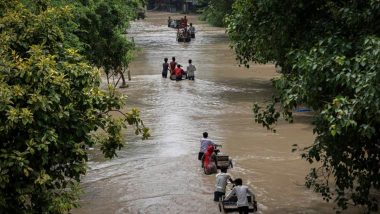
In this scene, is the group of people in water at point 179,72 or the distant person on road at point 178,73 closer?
the group of people in water at point 179,72

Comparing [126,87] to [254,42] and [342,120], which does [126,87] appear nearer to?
[254,42]

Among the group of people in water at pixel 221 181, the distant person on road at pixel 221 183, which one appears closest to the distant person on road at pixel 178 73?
the group of people in water at pixel 221 181

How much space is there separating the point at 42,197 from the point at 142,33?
49837mm

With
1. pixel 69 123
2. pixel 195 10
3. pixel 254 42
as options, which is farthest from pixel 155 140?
pixel 195 10

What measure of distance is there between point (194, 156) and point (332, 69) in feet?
25.4

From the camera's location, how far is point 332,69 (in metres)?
7.11

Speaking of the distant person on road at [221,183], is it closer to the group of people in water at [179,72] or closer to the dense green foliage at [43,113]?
the dense green foliage at [43,113]

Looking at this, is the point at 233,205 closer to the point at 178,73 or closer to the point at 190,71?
the point at 190,71

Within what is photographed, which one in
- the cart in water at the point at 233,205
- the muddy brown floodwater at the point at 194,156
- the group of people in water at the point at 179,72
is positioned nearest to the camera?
the cart in water at the point at 233,205

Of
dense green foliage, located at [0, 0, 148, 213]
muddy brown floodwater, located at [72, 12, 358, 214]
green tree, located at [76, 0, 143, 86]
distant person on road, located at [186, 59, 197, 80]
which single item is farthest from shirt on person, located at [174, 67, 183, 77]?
dense green foliage, located at [0, 0, 148, 213]

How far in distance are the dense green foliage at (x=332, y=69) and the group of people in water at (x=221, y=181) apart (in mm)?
1250

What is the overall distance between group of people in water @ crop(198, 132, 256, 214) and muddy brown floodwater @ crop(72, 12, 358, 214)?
0.23 m

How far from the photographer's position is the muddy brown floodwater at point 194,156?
11195 mm

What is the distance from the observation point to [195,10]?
265 feet
